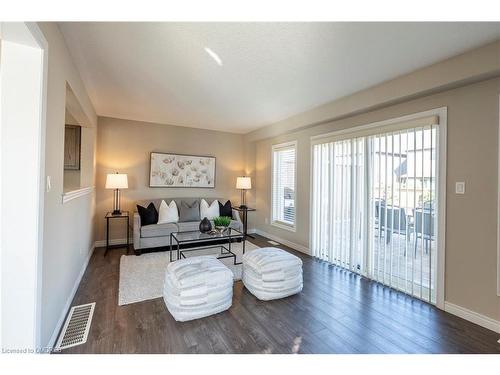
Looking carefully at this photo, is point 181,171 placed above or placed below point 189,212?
above

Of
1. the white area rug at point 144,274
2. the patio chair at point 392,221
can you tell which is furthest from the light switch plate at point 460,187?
the white area rug at point 144,274

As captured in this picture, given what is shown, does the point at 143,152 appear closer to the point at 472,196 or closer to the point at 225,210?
the point at 225,210

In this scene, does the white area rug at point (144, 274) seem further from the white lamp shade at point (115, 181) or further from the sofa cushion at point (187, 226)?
the white lamp shade at point (115, 181)

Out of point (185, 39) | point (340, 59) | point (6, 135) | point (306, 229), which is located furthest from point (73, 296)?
point (340, 59)

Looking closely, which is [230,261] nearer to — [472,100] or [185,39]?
[185,39]

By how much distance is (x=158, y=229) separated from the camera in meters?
4.19

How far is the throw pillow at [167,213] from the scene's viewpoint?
449 centimetres

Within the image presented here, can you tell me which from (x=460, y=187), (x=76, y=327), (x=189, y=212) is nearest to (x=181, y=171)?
(x=189, y=212)

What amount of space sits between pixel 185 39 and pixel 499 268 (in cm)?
342

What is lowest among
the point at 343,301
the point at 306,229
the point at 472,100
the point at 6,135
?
the point at 343,301

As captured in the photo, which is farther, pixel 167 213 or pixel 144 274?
pixel 167 213

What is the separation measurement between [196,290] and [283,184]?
3.24 meters

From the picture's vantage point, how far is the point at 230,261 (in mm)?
3730

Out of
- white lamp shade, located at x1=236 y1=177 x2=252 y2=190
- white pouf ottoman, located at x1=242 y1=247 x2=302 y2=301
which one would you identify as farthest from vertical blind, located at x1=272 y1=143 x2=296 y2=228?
white pouf ottoman, located at x1=242 y1=247 x2=302 y2=301
